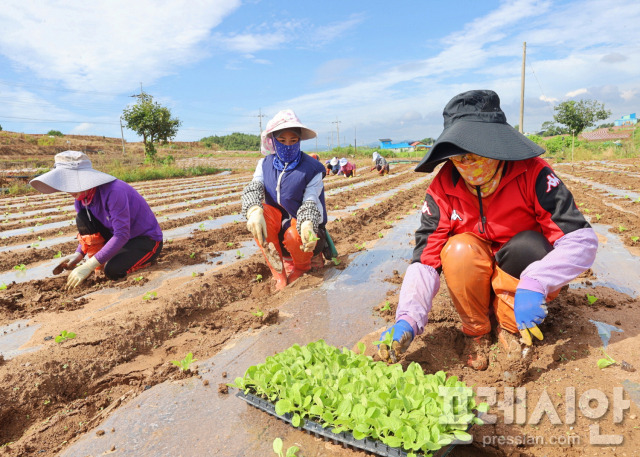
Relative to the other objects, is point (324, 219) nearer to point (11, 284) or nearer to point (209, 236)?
point (209, 236)

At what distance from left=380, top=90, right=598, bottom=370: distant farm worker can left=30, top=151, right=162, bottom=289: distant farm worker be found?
2.97 meters

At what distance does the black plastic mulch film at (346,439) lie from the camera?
136cm

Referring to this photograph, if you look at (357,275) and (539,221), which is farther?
(357,275)

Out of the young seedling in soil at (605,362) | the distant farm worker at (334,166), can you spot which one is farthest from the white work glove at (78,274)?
the distant farm worker at (334,166)

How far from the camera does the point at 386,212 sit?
25.5 feet

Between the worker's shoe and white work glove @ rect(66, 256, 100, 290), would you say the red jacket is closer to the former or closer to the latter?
the worker's shoe

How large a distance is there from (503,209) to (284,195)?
1.96 metres

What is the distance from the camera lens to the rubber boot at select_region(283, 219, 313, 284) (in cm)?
344

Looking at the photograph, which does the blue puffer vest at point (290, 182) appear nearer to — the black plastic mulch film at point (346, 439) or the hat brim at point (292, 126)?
the hat brim at point (292, 126)

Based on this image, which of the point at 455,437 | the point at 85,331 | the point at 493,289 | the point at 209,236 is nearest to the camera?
the point at 455,437

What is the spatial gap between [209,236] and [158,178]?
16.6m

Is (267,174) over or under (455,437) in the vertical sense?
over

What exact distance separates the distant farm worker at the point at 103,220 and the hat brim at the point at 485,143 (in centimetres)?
315

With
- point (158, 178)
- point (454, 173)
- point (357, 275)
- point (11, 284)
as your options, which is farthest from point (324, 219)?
point (158, 178)
